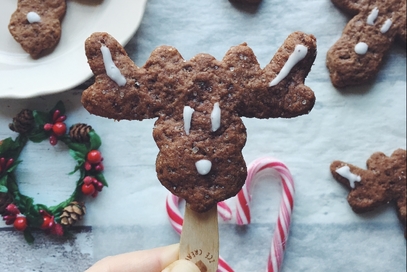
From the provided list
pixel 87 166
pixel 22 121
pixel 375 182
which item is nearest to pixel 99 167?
pixel 87 166

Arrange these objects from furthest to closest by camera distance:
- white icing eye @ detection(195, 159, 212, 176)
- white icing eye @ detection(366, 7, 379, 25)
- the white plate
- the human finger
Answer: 1. white icing eye @ detection(366, 7, 379, 25)
2. the white plate
3. the human finger
4. white icing eye @ detection(195, 159, 212, 176)

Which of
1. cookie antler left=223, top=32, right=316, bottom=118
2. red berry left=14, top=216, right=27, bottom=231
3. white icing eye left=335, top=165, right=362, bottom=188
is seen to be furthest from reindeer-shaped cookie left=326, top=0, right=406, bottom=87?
red berry left=14, top=216, right=27, bottom=231

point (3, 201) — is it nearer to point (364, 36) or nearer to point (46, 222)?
point (46, 222)

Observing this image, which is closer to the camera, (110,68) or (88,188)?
(110,68)

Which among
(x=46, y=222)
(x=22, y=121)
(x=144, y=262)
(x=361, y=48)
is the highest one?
(x=361, y=48)

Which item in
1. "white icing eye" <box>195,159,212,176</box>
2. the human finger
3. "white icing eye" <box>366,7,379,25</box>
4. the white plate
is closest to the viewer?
"white icing eye" <box>195,159,212,176</box>

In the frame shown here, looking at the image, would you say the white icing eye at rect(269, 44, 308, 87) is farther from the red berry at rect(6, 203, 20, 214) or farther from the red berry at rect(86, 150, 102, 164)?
the red berry at rect(6, 203, 20, 214)

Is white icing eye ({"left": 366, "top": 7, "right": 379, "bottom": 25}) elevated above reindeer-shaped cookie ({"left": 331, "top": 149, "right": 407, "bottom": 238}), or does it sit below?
above

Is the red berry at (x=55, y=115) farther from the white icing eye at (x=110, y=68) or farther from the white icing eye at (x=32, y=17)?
the white icing eye at (x=110, y=68)
